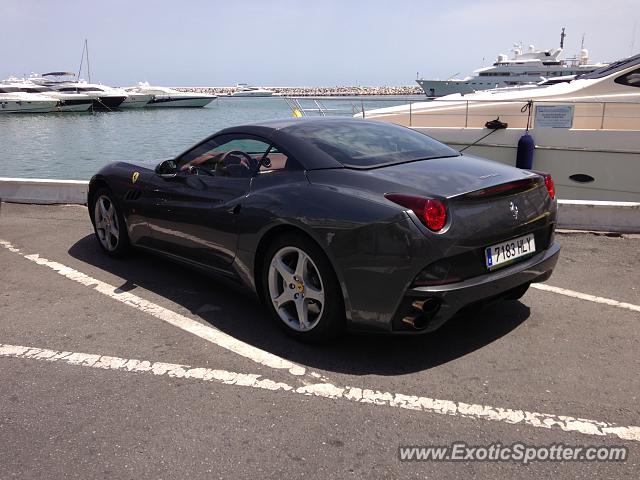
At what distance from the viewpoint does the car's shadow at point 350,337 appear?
3264mm

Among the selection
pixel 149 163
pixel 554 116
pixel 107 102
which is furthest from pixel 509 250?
pixel 107 102

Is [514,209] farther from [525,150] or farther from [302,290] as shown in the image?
[525,150]

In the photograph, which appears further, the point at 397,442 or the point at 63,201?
the point at 63,201

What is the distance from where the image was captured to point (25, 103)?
58.9 m

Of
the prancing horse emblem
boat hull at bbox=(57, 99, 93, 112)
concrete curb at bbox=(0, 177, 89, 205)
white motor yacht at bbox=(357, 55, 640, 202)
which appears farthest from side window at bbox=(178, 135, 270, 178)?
boat hull at bbox=(57, 99, 93, 112)

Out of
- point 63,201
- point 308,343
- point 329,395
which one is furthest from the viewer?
point 63,201

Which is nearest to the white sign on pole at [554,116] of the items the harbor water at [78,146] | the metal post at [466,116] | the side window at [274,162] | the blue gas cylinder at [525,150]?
the blue gas cylinder at [525,150]

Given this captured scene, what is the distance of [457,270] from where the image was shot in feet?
9.70

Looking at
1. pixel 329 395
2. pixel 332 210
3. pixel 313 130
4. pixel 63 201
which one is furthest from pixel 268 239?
pixel 63 201

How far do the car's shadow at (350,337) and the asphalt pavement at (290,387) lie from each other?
14 millimetres

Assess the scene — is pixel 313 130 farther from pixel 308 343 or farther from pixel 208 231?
pixel 308 343

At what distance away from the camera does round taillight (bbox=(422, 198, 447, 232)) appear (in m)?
2.90

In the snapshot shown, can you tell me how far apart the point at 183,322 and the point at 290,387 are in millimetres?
1243

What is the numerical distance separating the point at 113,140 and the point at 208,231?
31907mm
